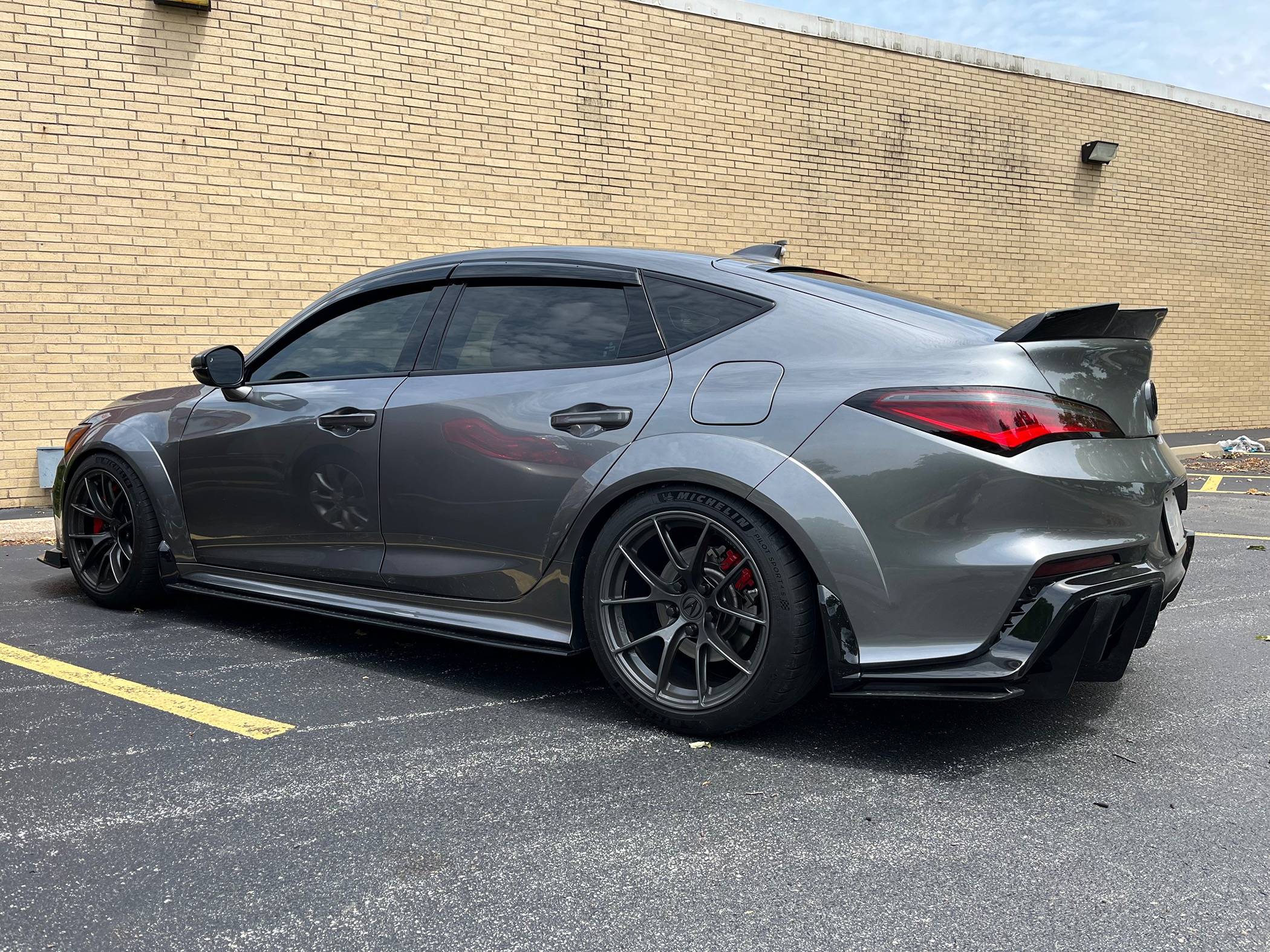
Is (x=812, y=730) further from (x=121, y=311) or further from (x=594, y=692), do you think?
(x=121, y=311)

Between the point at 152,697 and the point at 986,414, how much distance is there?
2.98m

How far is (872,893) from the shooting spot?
92.8 inches

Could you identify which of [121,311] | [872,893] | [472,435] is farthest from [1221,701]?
[121,311]

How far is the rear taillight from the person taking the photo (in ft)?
9.55

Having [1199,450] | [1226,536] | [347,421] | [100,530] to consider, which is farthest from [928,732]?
[1199,450]

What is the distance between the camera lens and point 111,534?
5090 mm

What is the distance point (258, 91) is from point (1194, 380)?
13570 millimetres

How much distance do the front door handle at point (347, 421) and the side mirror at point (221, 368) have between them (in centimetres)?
63

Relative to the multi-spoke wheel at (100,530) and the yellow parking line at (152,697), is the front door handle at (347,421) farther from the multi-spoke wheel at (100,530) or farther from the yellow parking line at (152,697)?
the multi-spoke wheel at (100,530)

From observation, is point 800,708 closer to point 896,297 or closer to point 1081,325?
point 896,297

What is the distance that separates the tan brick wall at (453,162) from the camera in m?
8.44

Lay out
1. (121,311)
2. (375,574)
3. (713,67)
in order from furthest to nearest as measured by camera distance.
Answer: (713,67) → (121,311) → (375,574)

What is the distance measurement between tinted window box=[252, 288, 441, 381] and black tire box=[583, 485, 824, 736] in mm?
1281

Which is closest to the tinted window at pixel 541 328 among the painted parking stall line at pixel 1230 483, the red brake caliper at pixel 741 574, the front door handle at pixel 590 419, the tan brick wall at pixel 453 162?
the front door handle at pixel 590 419
